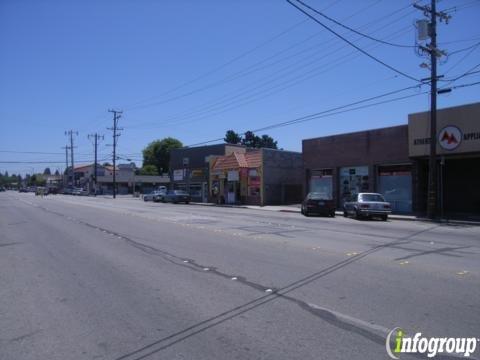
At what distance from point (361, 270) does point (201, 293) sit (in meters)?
3.59

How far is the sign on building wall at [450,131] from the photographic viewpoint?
27.3 metres

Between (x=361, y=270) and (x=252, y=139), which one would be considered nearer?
(x=361, y=270)

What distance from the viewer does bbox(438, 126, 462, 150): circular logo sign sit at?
27859 millimetres

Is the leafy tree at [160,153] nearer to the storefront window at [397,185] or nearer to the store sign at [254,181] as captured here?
the store sign at [254,181]

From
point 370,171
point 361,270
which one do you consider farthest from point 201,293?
point 370,171

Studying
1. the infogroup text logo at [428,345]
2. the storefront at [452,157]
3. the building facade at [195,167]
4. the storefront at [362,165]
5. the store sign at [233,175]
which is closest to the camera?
the infogroup text logo at [428,345]

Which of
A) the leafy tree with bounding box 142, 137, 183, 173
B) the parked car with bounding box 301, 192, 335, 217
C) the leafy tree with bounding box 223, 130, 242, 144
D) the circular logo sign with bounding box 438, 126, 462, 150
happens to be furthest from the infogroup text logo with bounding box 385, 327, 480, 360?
the leafy tree with bounding box 142, 137, 183, 173

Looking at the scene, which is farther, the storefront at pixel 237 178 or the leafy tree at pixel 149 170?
the leafy tree at pixel 149 170

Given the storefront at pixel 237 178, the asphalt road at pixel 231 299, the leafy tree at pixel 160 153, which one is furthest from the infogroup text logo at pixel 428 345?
the leafy tree at pixel 160 153

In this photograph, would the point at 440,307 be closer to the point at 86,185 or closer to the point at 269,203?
the point at 269,203

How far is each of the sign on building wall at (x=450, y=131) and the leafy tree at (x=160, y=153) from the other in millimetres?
87385

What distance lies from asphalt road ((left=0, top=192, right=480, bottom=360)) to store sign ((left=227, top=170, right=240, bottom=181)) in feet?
114

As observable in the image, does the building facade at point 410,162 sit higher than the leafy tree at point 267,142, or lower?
lower

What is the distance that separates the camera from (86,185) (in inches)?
4938
